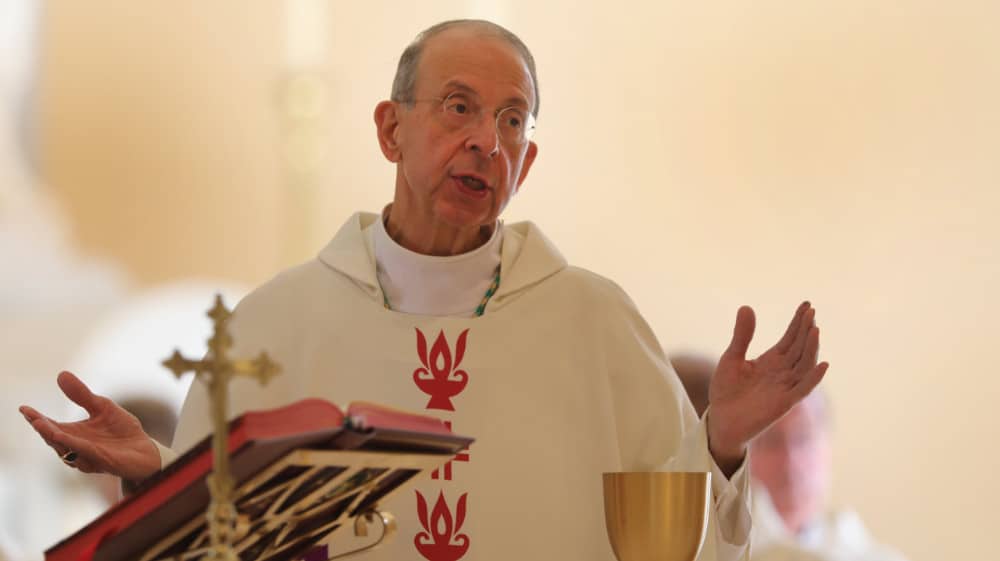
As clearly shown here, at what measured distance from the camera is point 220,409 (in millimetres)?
1802

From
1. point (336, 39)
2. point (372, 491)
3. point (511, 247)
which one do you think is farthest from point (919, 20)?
point (372, 491)

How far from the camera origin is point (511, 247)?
3.59m

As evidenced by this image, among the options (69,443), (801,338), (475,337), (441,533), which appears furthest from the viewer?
(475,337)

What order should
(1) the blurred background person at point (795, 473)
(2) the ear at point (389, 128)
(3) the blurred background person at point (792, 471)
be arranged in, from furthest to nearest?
(1) the blurred background person at point (795, 473)
(3) the blurred background person at point (792, 471)
(2) the ear at point (389, 128)

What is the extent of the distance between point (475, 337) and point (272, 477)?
1.45 m

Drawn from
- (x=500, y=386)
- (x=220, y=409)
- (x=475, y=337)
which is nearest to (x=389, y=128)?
(x=475, y=337)

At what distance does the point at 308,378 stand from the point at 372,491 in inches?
41.1

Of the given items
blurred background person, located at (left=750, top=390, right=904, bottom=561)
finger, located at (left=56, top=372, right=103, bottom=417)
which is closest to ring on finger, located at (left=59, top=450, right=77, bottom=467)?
finger, located at (left=56, top=372, right=103, bottom=417)

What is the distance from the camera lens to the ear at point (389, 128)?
3.53 meters

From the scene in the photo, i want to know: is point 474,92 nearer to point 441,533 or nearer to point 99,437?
point 441,533

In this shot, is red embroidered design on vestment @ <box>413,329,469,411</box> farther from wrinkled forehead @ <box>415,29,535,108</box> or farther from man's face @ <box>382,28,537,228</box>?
wrinkled forehead @ <box>415,29,535,108</box>

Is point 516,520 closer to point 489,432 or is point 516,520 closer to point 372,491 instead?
point 489,432

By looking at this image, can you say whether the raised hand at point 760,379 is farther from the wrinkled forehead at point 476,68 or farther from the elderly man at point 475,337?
the wrinkled forehead at point 476,68

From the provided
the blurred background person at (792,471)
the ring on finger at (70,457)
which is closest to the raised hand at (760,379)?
the ring on finger at (70,457)
